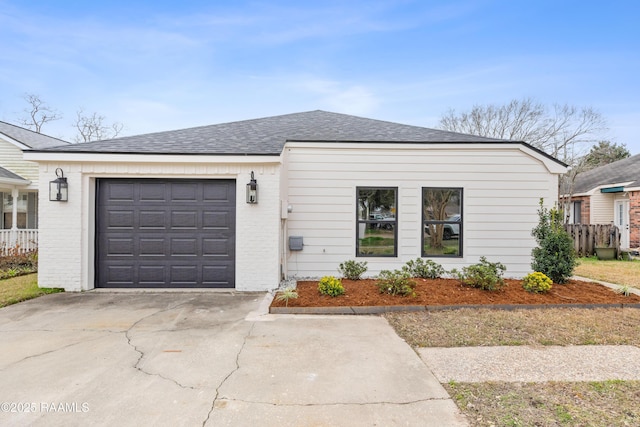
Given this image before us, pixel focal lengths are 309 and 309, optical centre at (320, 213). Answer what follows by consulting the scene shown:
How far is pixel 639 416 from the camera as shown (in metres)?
2.36

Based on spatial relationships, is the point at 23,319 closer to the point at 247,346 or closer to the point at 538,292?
the point at 247,346

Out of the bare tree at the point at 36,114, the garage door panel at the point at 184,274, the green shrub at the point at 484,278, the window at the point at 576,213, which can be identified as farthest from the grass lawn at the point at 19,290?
the bare tree at the point at 36,114

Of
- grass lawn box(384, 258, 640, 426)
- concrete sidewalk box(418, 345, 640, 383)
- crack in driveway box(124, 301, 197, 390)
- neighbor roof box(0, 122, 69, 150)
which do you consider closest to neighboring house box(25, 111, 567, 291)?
crack in driveway box(124, 301, 197, 390)

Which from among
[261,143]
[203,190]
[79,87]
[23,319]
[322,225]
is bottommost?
[23,319]

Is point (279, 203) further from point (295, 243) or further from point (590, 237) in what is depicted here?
point (590, 237)

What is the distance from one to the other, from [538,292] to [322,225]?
15.1ft

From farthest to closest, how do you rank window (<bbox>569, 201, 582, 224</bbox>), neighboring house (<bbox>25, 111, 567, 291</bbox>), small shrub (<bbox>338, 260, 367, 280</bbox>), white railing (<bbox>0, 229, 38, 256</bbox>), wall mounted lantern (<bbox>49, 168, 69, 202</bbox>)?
1. window (<bbox>569, 201, 582, 224</bbox>)
2. white railing (<bbox>0, 229, 38, 256</bbox>)
3. small shrub (<bbox>338, 260, 367, 280</bbox>)
4. neighboring house (<bbox>25, 111, 567, 291</bbox>)
5. wall mounted lantern (<bbox>49, 168, 69, 202</bbox>)

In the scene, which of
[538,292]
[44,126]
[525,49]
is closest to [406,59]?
[525,49]

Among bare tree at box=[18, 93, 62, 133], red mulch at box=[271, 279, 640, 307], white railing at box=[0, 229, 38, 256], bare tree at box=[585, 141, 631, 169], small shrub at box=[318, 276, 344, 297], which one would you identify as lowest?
red mulch at box=[271, 279, 640, 307]

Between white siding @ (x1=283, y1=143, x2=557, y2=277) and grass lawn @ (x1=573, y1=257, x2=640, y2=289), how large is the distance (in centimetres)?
219

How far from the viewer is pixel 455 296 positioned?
571 centimetres

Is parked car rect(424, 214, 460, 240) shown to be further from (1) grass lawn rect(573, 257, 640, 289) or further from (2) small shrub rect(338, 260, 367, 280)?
(1) grass lawn rect(573, 257, 640, 289)

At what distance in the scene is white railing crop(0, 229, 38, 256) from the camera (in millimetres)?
9746

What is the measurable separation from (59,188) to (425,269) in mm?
7875
